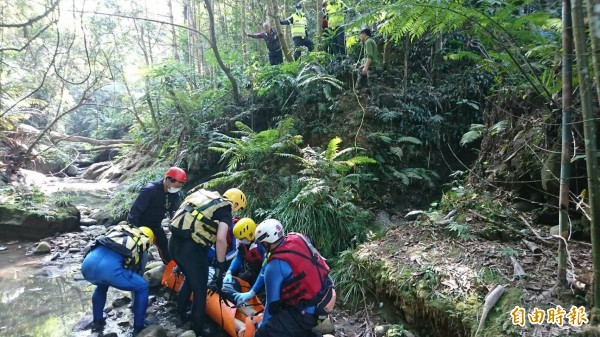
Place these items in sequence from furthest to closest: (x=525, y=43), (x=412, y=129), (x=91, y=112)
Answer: (x=91, y=112) → (x=412, y=129) → (x=525, y=43)

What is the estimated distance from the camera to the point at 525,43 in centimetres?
405

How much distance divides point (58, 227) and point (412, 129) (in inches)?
353

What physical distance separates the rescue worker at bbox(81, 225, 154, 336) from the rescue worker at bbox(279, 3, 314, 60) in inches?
331

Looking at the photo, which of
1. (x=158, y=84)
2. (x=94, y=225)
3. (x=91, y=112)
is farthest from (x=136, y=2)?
(x=94, y=225)

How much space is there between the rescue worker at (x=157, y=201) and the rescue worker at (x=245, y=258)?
1.39m

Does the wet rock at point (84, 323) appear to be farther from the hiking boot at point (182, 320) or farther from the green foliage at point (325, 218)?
the green foliage at point (325, 218)

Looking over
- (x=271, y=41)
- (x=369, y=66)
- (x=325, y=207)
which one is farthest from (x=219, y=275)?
(x=271, y=41)

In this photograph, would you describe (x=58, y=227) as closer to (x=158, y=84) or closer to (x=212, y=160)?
(x=212, y=160)

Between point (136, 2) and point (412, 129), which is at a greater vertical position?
point (136, 2)

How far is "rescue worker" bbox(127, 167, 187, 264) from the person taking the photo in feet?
18.8

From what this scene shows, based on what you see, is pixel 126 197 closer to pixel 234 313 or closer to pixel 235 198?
pixel 235 198

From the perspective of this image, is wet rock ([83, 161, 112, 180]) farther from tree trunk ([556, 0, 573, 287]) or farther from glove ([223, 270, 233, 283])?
tree trunk ([556, 0, 573, 287])

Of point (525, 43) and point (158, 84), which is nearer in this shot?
point (525, 43)

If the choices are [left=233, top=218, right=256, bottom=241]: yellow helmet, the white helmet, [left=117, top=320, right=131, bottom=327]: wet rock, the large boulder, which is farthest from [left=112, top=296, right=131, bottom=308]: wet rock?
the large boulder
